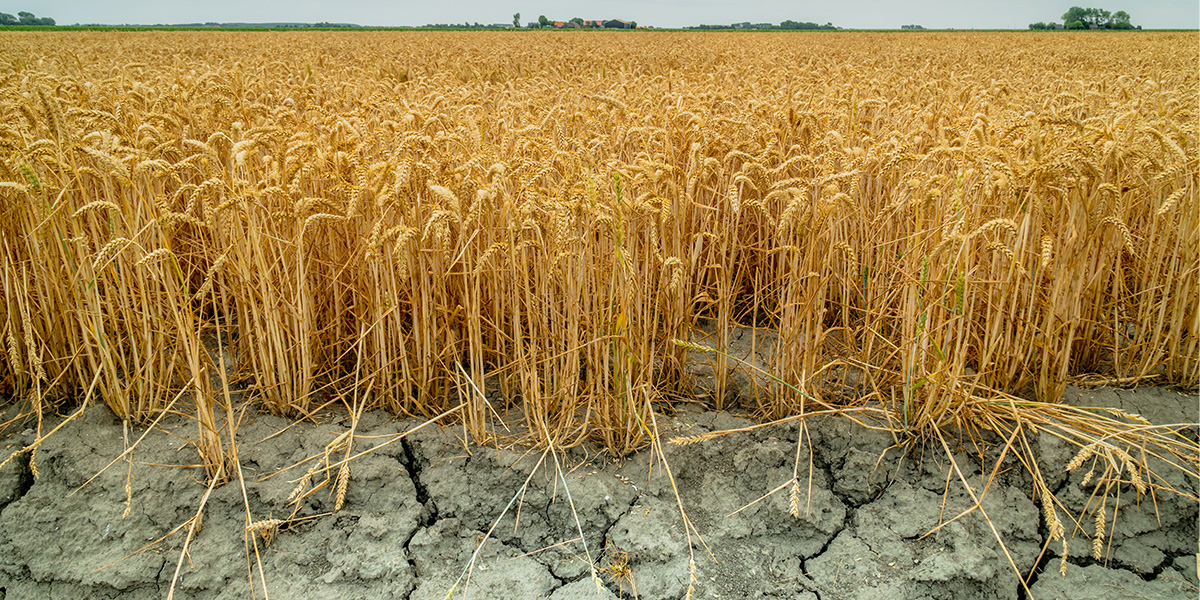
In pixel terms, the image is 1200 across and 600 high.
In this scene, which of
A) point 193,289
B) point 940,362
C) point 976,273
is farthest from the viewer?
point 193,289

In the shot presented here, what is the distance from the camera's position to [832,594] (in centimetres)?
166

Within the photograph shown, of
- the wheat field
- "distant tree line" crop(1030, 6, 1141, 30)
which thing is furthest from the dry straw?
"distant tree line" crop(1030, 6, 1141, 30)

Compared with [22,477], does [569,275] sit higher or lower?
higher

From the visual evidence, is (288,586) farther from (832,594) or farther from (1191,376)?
(1191,376)

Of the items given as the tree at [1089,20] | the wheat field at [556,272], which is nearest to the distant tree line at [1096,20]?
the tree at [1089,20]

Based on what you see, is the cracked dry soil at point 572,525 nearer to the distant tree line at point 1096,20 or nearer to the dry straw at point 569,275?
the dry straw at point 569,275

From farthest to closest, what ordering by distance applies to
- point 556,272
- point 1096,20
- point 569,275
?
1. point 1096,20
2. point 556,272
3. point 569,275

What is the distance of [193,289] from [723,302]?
2.15 meters

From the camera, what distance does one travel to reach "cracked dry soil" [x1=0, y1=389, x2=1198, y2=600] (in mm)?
1678

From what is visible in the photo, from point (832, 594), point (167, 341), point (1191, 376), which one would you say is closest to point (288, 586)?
point (167, 341)

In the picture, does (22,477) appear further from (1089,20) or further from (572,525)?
(1089,20)

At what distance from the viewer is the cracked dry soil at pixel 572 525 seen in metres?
1.68

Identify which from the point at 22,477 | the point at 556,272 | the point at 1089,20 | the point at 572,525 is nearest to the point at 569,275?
the point at 556,272

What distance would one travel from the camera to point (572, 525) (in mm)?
1834
